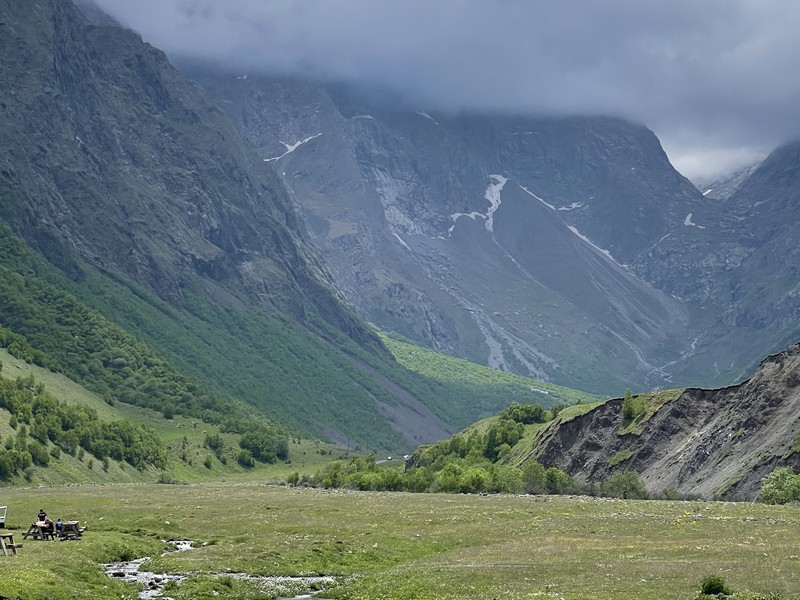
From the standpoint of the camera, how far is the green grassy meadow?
57.7 metres

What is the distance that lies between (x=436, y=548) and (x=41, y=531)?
28387mm

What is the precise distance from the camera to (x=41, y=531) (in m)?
78.9

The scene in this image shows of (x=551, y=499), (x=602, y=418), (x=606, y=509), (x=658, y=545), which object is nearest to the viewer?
(x=658, y=545)

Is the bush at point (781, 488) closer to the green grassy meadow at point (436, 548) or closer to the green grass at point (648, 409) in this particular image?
the green grassy meadow at point (436, 548)

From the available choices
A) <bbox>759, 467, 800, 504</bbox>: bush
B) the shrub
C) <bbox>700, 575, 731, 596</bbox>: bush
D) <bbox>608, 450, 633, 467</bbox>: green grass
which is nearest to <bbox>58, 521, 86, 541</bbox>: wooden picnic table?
<bbox>700, 575, 731, 596</bbox>: bush

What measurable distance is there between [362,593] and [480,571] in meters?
7.66

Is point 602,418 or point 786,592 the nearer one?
point 786,592

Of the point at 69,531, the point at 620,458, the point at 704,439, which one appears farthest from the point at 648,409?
the point at 69,531

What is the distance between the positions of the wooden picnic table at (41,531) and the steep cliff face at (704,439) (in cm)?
7747

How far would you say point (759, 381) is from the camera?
151m

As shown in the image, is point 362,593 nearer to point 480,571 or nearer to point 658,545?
point 480,571

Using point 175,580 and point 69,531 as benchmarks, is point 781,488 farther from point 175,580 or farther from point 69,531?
point 69,531

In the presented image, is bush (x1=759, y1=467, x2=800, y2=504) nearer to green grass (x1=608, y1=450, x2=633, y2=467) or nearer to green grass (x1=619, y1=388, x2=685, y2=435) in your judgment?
green grass (x1=608, y1=450, x2=633, y2=467)

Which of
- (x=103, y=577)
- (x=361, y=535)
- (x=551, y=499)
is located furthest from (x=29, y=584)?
(x=551, y=499)
